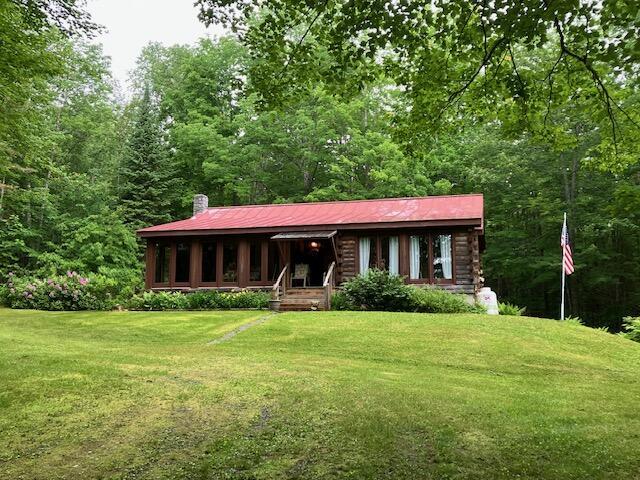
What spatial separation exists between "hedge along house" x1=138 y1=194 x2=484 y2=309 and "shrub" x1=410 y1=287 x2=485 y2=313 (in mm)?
1849

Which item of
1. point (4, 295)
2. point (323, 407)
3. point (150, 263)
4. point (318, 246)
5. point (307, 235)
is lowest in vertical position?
point (323, 407)

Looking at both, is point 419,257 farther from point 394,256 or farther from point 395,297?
point 395,297

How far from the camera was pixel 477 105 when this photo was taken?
21.7ft

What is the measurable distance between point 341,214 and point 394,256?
2.99 metres

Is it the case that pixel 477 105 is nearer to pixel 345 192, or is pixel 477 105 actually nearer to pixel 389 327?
pixel 389 327

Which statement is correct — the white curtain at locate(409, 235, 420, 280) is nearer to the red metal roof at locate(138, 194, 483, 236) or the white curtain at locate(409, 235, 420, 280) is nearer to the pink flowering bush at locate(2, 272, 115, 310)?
the red metal roof at locate(138, 194, 483, 236)

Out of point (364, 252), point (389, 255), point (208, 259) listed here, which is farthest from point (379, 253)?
point (208, 259)

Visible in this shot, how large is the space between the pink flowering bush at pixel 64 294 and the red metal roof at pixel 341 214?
2.71m

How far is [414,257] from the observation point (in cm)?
1762

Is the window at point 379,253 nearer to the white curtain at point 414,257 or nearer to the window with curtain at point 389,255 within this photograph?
the window with curtain at point 389,255

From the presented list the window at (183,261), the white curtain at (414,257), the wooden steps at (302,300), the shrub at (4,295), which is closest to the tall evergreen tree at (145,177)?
the window at (183,261)

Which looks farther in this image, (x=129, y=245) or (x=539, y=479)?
(x=129, y=245)

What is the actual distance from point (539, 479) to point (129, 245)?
83.4 feet

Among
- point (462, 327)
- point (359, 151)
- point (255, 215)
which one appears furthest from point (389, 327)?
point (359, 151)
